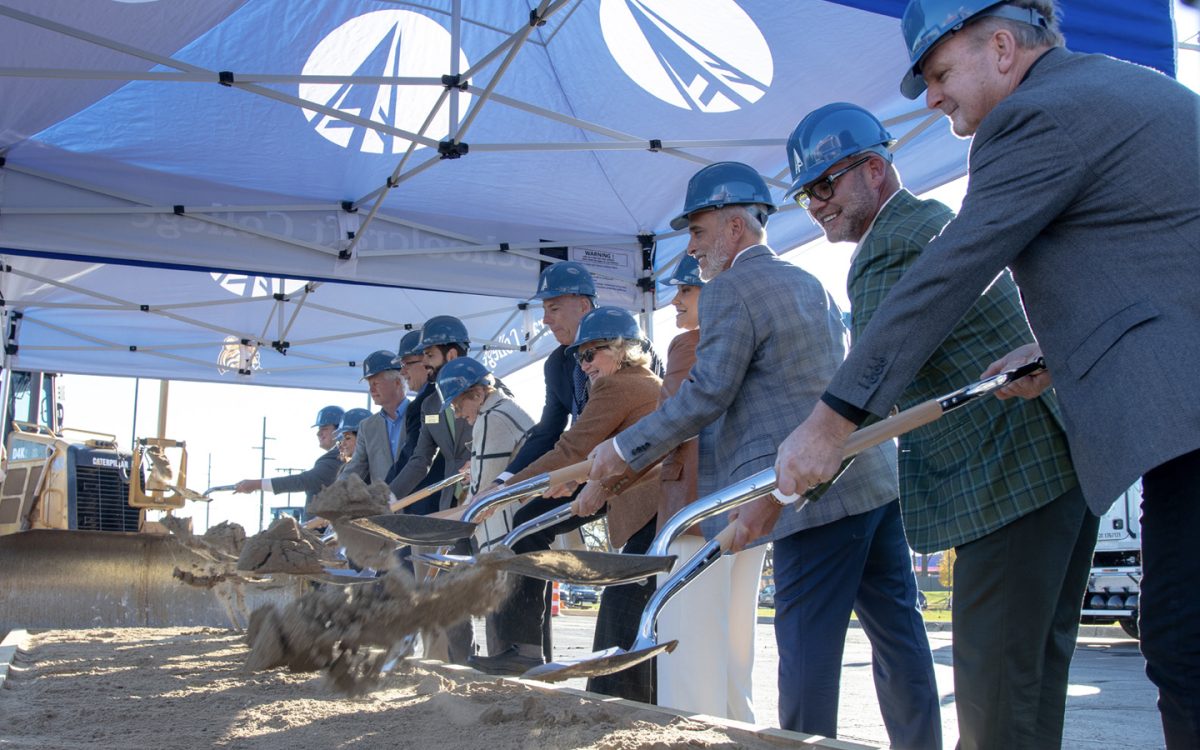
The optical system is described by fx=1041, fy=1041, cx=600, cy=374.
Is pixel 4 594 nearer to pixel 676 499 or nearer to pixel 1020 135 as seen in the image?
pixel 676 499

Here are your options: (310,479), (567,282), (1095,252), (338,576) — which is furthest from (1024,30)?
(310,479)

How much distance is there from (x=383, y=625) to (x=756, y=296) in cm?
129

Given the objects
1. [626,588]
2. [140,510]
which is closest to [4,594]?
[140,510]

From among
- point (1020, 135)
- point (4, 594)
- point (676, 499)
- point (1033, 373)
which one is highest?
point (1020, 135)

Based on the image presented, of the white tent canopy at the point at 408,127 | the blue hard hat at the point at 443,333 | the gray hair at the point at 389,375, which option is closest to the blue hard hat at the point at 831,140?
the white tent canopy at the point at 408,127

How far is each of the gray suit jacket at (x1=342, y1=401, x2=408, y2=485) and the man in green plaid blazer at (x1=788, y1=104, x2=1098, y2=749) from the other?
4773 millimetres

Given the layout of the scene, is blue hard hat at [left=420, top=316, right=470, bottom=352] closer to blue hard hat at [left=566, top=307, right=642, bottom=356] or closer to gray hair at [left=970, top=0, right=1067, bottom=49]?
blue hard hat at [left=566, top=307, right=642, bottom=356]

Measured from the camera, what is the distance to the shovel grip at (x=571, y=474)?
323 cm

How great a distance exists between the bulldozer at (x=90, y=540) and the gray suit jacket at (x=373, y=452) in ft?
4.44

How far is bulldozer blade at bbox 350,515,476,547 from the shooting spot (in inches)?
135

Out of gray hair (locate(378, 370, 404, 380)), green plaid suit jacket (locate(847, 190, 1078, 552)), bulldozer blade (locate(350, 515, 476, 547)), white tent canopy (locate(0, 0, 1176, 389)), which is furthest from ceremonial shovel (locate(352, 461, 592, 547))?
gray hair (locate(378, 370, 404, 380))

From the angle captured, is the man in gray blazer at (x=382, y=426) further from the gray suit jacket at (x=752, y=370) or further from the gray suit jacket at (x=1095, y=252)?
the gray suit jacket at (x=1095, y=252)

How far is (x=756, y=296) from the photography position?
2.83 m

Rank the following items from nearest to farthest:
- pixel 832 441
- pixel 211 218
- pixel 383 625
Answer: pixel 832 441
pixel 383 625
pixel 211 218
